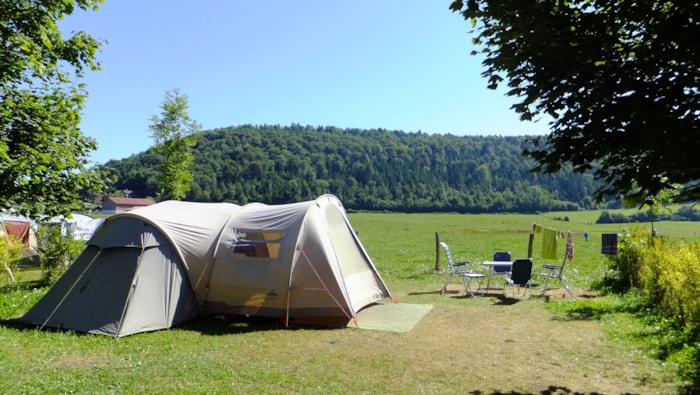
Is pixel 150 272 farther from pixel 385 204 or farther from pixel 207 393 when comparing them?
pixel 385 204

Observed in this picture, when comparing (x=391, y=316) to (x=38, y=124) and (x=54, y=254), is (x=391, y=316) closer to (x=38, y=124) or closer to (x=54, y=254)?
(x=38, y=124)

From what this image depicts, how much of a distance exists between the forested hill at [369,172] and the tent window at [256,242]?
52466mm

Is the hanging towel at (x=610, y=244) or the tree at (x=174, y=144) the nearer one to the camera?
the hanging towel at (x=610, y=244)

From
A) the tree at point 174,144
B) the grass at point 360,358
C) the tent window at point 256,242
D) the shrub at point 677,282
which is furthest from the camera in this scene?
the tree at point 174,144

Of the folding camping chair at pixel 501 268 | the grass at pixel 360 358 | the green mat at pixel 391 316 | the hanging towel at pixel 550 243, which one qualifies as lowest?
the green mat at pixel 391 316

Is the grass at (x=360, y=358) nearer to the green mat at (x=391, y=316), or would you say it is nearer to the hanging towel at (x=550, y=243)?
the green mat at (x=391, y=316)

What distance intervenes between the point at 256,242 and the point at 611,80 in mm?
6460

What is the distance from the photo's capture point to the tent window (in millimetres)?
8793

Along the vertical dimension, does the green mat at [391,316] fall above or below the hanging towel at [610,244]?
below

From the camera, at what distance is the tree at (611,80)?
12.8ft

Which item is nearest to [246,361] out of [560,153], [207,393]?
[207,393]

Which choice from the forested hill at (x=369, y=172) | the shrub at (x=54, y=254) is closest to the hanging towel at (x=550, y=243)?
the shrub at (x=54, y=254)

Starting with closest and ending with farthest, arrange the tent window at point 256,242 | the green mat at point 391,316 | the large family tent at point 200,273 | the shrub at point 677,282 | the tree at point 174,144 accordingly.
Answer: the shrub at point 677,282 < the large family tent at point 200,273 < the green mat at point 391,316 < the tent window at point 256,242 < the tree at point 174,144

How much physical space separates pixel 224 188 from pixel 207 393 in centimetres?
6387
